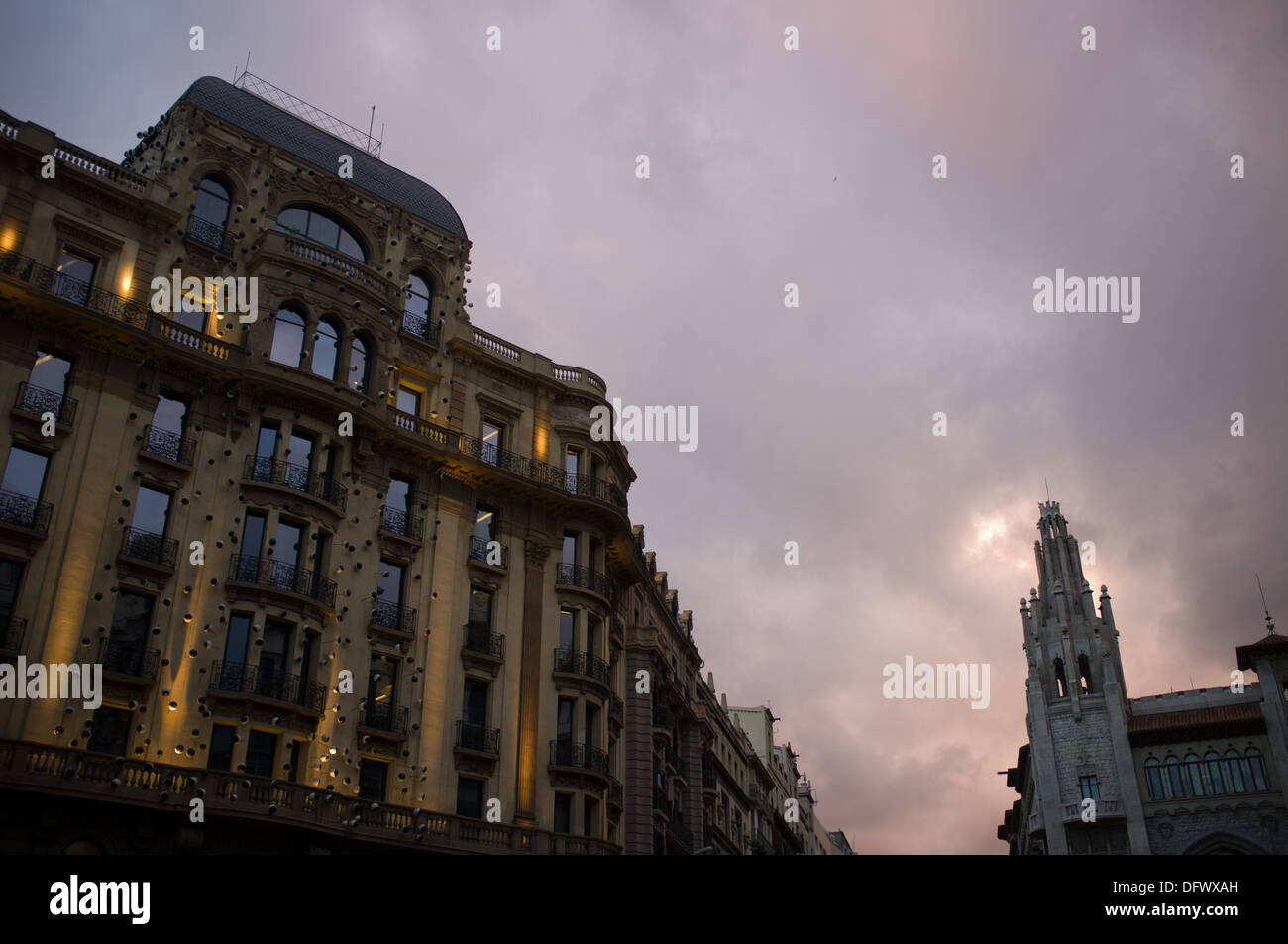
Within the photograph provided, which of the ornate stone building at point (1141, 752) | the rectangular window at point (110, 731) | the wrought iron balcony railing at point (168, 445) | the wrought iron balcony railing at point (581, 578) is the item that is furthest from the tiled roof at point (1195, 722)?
the rectangular window at point (110, 731)

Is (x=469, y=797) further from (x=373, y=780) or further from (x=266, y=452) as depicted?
(x=266, y=452)

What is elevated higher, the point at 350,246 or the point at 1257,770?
the point at 350,246

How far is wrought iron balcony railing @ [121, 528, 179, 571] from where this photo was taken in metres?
32.2

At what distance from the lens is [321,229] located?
41500 millimetres

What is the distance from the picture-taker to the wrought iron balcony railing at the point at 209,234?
3762cm

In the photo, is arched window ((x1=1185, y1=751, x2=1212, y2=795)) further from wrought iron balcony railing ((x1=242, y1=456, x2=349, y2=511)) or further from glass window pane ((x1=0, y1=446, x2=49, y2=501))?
glass window pane ((x1=0, y1=446, x2=49, y2=501))

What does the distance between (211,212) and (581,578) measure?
64.8 feet

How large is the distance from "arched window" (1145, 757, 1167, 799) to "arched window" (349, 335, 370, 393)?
206 feet

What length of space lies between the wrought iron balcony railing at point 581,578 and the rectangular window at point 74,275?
1973cm

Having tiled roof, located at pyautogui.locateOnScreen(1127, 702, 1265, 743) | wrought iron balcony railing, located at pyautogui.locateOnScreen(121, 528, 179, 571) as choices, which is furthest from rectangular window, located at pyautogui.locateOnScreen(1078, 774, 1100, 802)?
wrought iron balcony railing, located at pyautogui.locateOnScreen(121, 528, 179, 571)

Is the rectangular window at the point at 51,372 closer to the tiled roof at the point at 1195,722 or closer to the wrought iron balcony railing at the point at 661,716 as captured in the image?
the wrought iron balcony railing at the point at 661,716

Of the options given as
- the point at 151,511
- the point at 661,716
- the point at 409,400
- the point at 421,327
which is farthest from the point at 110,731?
the point at 661,716

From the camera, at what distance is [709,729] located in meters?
64.7
